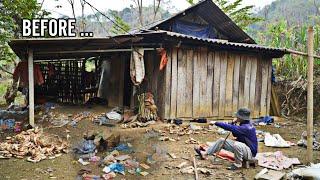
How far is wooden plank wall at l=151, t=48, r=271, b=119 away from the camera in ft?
33.0

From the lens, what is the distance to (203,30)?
41.9 ft

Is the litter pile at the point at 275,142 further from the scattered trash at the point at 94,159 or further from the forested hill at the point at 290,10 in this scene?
the forested hill at the point at 290,10

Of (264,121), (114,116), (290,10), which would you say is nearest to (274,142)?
(264,121)

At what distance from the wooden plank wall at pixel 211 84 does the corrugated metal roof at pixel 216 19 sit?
66.3 inches

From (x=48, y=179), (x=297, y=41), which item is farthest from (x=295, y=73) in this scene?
(x=48, y=179)

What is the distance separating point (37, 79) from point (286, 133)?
796 centimetres

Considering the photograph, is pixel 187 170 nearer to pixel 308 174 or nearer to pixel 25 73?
pixel 308 174

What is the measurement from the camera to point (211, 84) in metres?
10.8

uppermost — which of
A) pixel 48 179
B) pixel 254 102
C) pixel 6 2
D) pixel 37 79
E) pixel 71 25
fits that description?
pixel 6 2

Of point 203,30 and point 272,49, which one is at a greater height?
point 203,30

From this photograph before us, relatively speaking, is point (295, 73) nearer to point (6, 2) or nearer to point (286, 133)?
point (286, 133)

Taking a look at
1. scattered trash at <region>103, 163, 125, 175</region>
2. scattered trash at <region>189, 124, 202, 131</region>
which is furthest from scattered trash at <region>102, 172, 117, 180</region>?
scattered trash at <region>189, 124, 202, 131</region>

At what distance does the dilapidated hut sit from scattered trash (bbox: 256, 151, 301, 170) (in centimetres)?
370

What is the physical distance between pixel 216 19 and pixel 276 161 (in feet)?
23.9
